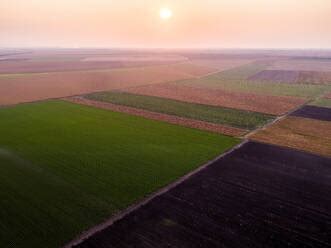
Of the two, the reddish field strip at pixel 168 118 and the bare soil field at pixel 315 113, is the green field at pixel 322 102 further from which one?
the reddish field strip at pixel 168 118

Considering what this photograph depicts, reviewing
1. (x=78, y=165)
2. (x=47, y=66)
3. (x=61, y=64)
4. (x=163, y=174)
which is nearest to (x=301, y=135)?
(x=163, y=174)

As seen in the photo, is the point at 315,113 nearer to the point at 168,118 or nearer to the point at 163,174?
the point at 168,118

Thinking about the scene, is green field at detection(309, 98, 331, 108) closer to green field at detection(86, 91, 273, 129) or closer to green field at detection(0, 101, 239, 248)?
green field at detection(86, 91, 273, 129)

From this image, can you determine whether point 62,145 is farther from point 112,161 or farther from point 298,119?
point 298,119

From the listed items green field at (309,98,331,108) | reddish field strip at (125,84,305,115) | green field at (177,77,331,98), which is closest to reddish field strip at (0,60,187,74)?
reddish field strip at (125,84,305,115)

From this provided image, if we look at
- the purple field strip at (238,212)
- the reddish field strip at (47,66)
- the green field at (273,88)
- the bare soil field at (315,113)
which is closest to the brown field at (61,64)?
the reddish field strip at (47,66)
